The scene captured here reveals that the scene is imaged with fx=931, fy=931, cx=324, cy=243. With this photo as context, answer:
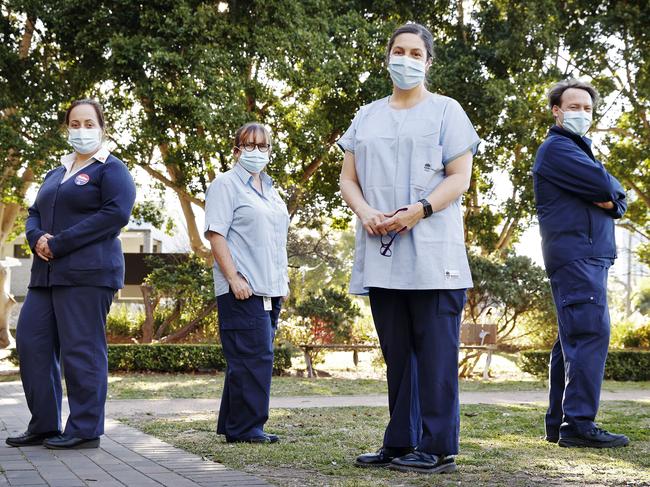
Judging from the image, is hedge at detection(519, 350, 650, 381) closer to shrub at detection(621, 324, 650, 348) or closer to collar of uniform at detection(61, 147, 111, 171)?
shrub at detection(621, 324, 650, 348)

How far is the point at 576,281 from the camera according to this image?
18.1 ft

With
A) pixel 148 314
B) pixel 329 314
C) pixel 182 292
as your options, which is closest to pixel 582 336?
pixel 329 314

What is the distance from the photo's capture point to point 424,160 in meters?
4.57

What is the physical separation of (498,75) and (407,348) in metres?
16.8

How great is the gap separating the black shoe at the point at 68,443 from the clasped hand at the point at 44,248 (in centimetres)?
106

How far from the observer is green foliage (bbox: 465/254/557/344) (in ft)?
58.6

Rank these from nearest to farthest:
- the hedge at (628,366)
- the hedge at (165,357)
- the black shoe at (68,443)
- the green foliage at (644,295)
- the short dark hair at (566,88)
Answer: the black shoe at (68,443) → the short dark hair at (566,88) → the hedge at (165,357) → the hedge at (628,366) → the green foliage at (644,295)

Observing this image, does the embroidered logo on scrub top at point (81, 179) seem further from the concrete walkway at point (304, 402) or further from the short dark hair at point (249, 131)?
the concrete walkway at point (304, 402)

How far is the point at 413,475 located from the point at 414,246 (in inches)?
42.2

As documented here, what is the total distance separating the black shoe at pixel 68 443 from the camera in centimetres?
534

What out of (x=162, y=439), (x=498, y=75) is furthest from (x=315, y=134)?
(x=162, y=439)

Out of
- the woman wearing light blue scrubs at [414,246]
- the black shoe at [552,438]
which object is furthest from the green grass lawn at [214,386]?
the woman wearing light blue scrubs at [414,246]

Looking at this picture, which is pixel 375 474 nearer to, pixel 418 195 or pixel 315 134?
pixel 418 195

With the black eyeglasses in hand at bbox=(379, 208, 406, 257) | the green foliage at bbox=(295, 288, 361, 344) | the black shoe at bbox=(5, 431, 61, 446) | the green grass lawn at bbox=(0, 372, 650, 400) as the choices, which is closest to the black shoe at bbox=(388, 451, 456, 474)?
the black eyeglasses in hand at bbox=(379, 208, 406, 257)
